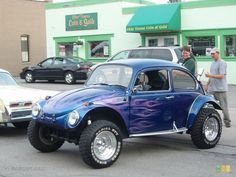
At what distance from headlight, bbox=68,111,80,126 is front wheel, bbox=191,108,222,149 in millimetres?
2356

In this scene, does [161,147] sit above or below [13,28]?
below

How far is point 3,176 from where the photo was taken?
21.5 ft

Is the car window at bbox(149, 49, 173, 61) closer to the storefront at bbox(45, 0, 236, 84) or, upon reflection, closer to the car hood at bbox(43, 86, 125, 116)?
the storefront at bbox(45, 0, 236, 84)

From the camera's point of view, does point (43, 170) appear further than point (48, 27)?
No

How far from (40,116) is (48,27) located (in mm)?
22015

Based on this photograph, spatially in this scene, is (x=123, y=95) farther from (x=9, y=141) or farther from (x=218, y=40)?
(x=218, y=40)

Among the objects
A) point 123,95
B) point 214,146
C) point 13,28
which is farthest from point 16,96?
point 13,28

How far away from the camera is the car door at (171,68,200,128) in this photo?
809 cm

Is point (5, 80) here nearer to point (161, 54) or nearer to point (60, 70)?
point (161, 54)

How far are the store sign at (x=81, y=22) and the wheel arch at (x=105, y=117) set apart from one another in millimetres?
19144

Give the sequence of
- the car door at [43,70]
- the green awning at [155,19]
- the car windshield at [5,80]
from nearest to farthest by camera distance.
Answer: the car windshield at [5,80], the green awning at [155,19], the car door at [43,70]

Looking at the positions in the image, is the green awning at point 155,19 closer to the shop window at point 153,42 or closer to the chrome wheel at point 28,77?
the shop window at point 153,42

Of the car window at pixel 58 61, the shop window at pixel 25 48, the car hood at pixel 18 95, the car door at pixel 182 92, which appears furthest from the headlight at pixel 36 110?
the shop window at pixel 25 48

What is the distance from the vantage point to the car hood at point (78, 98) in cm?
711
